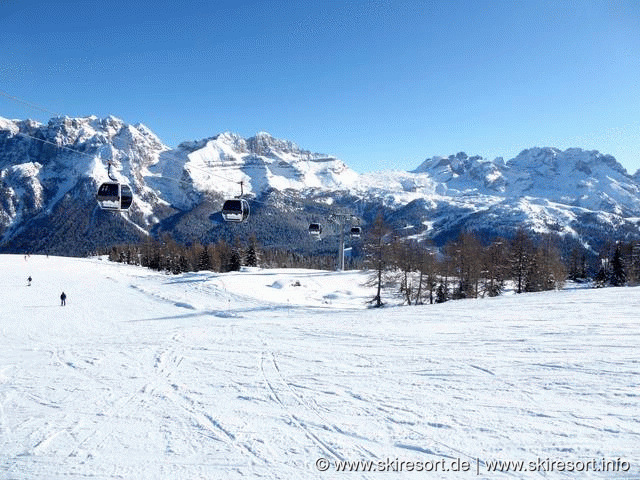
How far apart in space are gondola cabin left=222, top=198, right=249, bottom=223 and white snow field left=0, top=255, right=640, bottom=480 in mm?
10453

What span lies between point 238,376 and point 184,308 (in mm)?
20212

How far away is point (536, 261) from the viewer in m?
37.9

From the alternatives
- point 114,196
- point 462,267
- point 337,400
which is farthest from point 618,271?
point 114,196

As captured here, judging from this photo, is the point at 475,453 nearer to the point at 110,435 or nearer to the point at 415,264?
the point at 110,435

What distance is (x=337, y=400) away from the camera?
8016 millimetres

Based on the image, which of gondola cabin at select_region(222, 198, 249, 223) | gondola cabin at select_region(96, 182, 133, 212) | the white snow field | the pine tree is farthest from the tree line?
gondola cabin at select_region(96, 182, 133, 212)

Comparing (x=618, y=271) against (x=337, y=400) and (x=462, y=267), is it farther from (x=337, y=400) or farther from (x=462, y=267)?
(x=337, y=400)

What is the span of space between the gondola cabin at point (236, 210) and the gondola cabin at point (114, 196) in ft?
19.9

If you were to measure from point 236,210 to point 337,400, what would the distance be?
20.3m

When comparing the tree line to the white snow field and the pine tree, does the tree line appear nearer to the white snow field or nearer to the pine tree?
the pine tree

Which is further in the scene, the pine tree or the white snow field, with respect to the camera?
the pine tree

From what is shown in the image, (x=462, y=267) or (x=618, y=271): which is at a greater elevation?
(x=462, y=267)

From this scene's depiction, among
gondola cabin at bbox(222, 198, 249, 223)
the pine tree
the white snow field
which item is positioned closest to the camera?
the white snow field

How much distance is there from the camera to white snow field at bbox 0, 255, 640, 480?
18.4 feet
